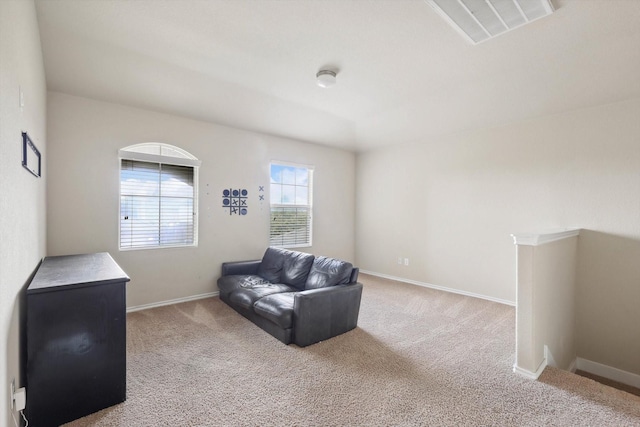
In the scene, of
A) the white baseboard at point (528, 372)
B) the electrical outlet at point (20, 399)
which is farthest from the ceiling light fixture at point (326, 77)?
the electrical outlet at point (20, 399)

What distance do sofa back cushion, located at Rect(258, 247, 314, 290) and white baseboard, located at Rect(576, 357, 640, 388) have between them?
153 inches

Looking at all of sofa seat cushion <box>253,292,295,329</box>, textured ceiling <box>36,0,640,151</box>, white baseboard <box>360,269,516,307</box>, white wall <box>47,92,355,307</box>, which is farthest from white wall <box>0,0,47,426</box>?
white baseboard <box>360,269,516,307</box>

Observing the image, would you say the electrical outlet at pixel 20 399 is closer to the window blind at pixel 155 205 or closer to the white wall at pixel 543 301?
the window blind at pixel 155 205

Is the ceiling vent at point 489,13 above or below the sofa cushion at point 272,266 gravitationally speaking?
above

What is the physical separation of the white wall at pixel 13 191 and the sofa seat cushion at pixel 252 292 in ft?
6.72

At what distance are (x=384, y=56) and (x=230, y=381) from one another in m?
3.51

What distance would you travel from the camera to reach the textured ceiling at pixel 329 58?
8.34 ft

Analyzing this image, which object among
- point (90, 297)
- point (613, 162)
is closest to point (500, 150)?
point (613, 162)

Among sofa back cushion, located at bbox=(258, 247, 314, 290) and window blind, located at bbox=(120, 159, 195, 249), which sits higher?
window blind, located at bbox=(120, 159, 195, 249)

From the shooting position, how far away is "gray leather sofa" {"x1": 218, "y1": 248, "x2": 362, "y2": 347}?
10.2 feet

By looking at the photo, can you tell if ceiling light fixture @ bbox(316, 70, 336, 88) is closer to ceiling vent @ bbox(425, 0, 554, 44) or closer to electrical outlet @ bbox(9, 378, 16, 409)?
ceiling vent @ bbox(425, 0, 554, 44)

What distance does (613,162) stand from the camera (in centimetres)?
374

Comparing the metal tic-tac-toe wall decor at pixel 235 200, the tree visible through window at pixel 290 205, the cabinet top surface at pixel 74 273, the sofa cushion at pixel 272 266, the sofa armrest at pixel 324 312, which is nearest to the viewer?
the cabinet top surface at pixel 74 273

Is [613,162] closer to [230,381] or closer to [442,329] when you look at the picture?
[442,329]
